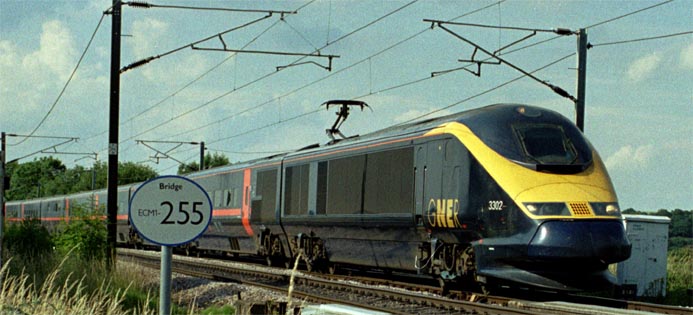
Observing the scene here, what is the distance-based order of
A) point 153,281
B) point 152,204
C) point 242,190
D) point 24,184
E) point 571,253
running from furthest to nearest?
point 24,184 → point 242,190 → point 153,281 → point 571,253 → point 152,204

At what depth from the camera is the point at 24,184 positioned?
4151 inches

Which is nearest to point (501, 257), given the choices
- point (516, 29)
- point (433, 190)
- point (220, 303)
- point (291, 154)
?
point (433, 190)

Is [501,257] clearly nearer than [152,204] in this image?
No

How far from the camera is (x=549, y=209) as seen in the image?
566 inches

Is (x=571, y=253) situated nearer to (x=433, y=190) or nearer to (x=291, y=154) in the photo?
(x=433, y=190)

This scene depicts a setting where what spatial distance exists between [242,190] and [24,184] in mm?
84204

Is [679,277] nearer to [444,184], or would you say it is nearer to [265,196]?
[444,184]

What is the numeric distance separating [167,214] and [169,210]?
0.11 feet

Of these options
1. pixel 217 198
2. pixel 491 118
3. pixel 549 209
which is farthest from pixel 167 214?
pixel 217 198

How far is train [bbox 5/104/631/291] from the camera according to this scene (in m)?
14.4

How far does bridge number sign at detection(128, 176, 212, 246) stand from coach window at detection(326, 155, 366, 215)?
464 inches

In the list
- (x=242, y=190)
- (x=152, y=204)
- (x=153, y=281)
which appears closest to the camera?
(x=152, y=204)

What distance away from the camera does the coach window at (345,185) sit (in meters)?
19.3

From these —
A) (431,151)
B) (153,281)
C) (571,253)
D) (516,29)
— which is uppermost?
(516,29)
